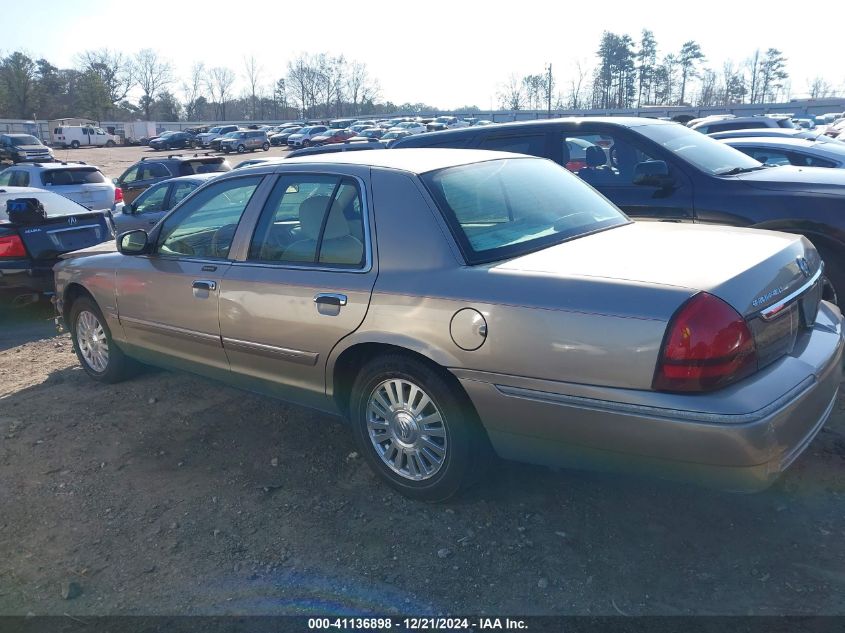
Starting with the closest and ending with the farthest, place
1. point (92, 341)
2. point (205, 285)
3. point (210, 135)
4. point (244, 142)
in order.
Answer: point (205, 285), point (92, 341), point (244, 142), point (210, 135)

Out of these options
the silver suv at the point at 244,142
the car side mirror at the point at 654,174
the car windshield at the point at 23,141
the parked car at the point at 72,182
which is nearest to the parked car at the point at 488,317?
the car side mirror at the point at 654,174

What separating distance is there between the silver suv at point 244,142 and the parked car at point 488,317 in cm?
4886

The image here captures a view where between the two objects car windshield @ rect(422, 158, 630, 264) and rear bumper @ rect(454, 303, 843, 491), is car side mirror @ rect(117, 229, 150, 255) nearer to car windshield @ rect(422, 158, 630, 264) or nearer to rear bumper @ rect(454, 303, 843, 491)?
car windshield @ rect(422, 158, 630, 264)

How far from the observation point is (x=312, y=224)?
393cm

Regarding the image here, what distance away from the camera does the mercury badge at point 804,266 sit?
3.27 m

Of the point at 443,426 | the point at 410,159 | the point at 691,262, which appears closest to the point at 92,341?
the point at 410,159

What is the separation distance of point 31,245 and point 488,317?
678 cm

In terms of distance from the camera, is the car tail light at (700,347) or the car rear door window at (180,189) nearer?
the car tail light at (700,347)

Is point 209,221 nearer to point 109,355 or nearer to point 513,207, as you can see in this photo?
point 109,355

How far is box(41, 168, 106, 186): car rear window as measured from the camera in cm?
1308

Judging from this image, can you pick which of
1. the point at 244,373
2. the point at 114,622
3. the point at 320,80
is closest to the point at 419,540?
the point at 114,622

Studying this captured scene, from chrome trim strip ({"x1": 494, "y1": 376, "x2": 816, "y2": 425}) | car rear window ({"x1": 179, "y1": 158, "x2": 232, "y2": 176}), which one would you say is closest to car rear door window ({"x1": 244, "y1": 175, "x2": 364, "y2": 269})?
chrome trim strip ({"x1": 494, "y1": 376, "x2": 816, "y2": 425})

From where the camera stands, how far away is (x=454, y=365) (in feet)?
10.3

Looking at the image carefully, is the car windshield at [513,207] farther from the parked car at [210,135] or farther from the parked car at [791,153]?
the parked car at [210,135]
